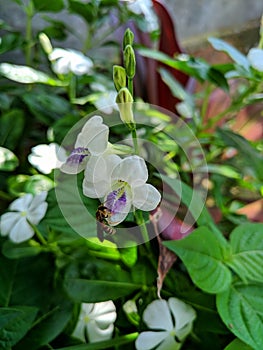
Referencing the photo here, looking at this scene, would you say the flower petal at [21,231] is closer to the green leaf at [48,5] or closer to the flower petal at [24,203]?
the flower petal at [24,203]

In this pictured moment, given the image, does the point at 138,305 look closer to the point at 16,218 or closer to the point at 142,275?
the point at 142,275

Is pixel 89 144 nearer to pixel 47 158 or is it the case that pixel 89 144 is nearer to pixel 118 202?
pixel 118 202

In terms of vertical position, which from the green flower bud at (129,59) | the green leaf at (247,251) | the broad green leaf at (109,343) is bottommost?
the broad green leaf at (109,343)

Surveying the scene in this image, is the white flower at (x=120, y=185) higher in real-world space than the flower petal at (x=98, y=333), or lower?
higher

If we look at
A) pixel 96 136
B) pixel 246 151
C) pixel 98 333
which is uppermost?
pixel 96 136

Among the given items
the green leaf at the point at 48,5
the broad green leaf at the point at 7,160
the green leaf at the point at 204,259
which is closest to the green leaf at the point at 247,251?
the green leaf at the point at 204,259

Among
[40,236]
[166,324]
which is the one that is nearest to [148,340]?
[166,324]

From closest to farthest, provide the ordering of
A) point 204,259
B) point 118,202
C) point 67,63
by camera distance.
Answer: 1. point 118,202
2. point 204,259
3. point 67,63
